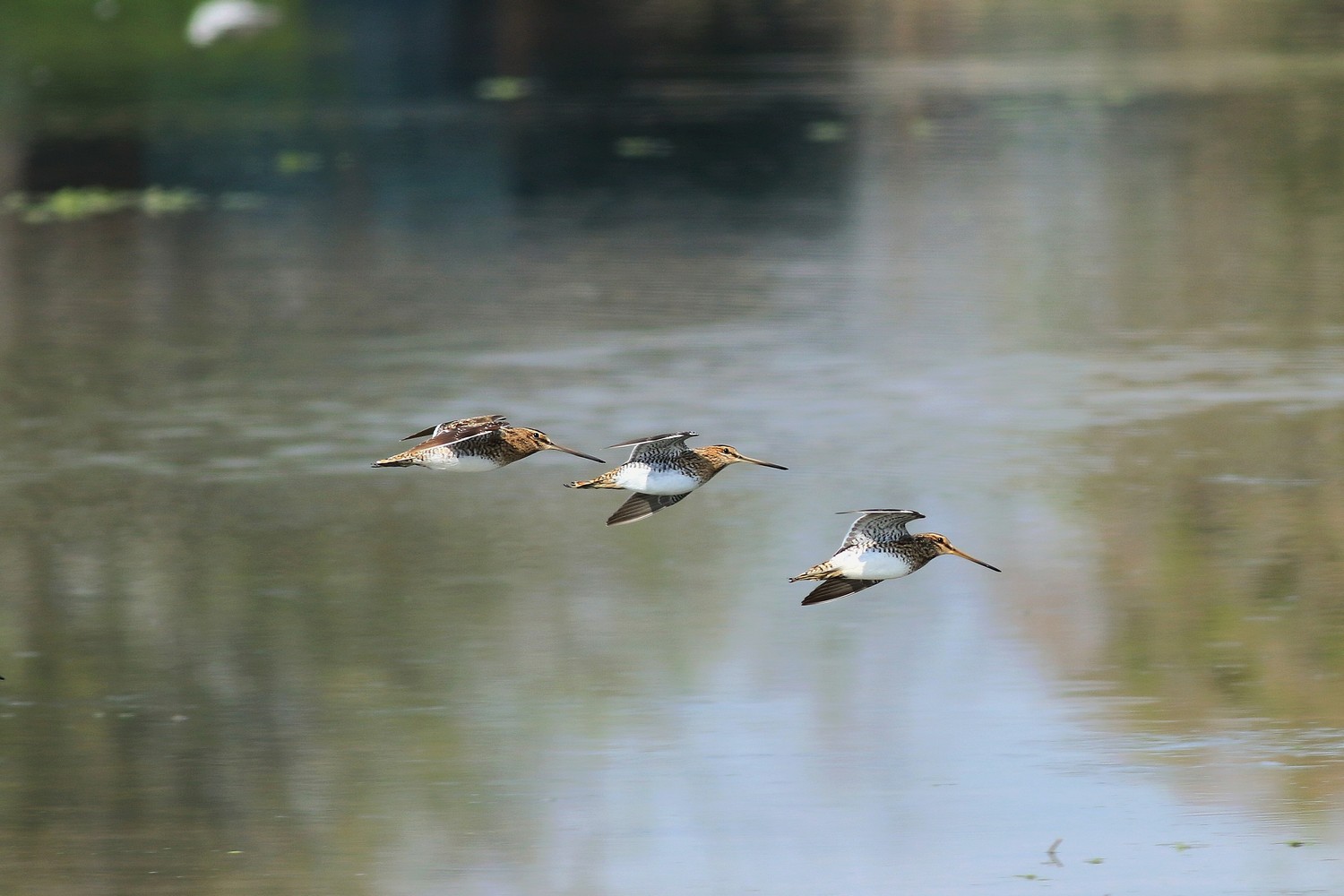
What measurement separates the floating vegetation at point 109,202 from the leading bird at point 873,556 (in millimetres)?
24437

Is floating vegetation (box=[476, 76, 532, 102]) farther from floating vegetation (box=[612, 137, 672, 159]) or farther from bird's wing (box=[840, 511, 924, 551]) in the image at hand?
bird's wing (box=[840, 511, 924, 551])

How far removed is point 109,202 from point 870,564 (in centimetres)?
2628

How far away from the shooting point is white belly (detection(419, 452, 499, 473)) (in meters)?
7.32

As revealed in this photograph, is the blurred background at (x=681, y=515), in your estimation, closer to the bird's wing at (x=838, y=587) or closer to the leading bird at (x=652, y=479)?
the bird's wing at (x=838, y=587)

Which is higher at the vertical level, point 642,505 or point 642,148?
point 642,505

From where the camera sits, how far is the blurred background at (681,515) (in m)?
10.8

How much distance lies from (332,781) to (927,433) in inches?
319

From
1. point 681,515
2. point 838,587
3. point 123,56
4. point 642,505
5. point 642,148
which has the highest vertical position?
point 642,505

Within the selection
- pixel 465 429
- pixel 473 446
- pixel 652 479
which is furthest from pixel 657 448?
pixel 473 446

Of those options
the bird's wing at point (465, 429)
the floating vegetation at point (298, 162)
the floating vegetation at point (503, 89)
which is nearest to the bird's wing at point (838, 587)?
the bird's wing at point (465, 429)

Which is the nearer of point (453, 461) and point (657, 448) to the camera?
point (657, 448)

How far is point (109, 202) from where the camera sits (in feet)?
105

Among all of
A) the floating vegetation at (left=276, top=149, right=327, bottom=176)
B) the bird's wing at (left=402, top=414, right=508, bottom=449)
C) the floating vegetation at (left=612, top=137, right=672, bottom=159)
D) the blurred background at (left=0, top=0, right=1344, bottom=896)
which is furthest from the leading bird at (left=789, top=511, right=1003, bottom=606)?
the floating vegetation at (left=612, top=137, right=672, bottom=159)

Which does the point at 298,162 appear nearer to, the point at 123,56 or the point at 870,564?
the point at 123,56
